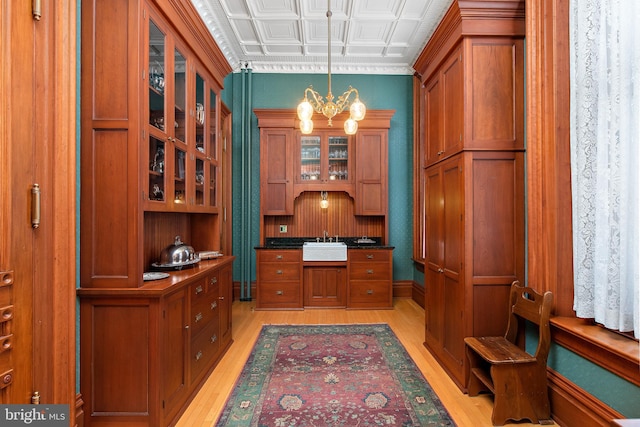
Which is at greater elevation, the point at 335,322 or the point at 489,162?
the point at 489,162

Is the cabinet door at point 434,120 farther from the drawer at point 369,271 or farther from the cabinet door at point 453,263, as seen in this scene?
the drawer at point 369,271

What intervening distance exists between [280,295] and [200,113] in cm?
273

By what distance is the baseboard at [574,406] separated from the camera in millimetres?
1815

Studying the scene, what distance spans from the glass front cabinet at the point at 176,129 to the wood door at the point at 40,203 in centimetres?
53

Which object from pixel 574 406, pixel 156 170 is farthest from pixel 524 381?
pixel 156 170

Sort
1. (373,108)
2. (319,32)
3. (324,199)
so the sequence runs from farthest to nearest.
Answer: (373,108) < (324,199) < (319,32)

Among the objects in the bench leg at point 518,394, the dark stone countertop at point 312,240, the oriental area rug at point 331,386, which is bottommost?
the oriental area rug at point 331,386

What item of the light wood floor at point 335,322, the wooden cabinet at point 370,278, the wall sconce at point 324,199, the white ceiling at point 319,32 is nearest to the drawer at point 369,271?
the wooden cabinet at point 370,278

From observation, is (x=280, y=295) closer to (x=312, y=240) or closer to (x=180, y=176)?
(x=312, y=240)

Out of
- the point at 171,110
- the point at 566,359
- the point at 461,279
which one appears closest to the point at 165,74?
the point at 171,110

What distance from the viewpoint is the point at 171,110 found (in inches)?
99.4

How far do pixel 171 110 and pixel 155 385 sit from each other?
1.92 metres

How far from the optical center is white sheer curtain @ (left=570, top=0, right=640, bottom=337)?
1.72 meters
